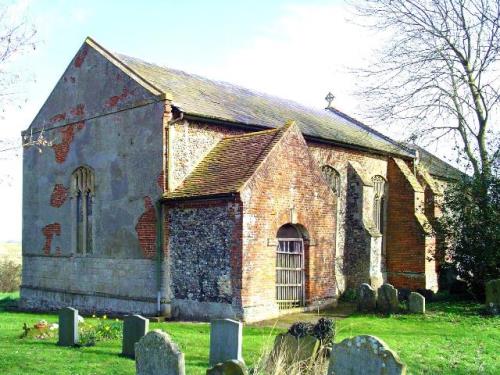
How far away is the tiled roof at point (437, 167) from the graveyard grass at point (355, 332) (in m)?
12.3

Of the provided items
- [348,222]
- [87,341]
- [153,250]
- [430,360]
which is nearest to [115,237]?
[153,250]

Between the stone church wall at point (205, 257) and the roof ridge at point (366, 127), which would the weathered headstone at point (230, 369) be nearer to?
the stone church wall at point (205, 257)

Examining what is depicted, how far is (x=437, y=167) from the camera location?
30.5 meters

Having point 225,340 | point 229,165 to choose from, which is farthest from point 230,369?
point 229,165

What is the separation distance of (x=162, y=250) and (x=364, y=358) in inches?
447

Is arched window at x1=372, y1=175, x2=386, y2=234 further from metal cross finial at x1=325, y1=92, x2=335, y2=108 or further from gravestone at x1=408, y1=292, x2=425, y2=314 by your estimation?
metal cross finial at x1=325, y1=92, x2=335, y2=108

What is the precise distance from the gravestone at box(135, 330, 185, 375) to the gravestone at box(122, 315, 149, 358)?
2.32 m

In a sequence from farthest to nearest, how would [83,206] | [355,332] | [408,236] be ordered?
[408,236] < [83,206] < [355,332]

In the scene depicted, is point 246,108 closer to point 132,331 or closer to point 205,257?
point 205,257

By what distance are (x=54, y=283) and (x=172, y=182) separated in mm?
7472

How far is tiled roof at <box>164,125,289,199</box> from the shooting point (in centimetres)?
1597

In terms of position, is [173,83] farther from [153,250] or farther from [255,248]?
[255,248]

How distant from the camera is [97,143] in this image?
19781 mm

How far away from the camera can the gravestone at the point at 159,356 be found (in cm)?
754
